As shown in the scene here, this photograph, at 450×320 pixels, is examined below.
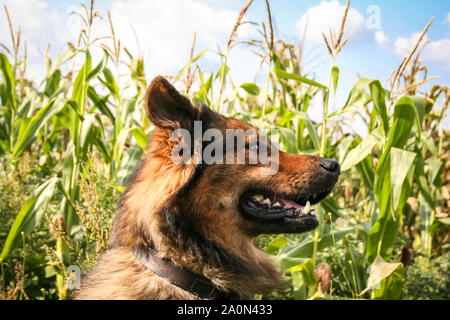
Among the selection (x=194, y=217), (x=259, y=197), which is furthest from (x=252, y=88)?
(x=194, y=217)

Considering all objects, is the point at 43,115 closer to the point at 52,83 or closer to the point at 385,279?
the point at 52,83

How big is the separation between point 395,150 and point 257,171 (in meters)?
1.49

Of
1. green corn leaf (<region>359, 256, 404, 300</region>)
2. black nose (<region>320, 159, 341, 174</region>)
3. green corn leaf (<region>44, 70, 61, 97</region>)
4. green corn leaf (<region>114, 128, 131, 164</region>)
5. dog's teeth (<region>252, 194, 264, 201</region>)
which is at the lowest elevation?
green corn leaf (<region>359, 256, 404, 300</region>)

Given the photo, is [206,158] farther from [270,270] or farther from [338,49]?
[338,49]

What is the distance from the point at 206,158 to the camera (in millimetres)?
2477

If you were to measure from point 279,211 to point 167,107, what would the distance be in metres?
1.02

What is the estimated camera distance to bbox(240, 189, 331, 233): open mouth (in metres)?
2.60

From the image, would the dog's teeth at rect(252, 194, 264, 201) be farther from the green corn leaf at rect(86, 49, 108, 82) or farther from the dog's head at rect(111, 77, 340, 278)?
the green corn leaf at rect(86, 49, 108, 82)

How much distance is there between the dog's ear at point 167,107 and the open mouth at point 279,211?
65 cm

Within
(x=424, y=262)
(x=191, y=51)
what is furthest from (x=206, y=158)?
(x=424, y=262)

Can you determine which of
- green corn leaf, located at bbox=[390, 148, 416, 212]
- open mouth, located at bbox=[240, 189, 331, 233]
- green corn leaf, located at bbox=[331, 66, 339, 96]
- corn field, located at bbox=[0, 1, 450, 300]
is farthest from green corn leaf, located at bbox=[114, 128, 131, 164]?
green corn leaf, located at bbox=[390, 148, 416, 212]

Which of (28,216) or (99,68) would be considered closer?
(28,216)

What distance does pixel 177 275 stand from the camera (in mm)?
2268

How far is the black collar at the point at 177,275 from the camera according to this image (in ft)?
7.44
